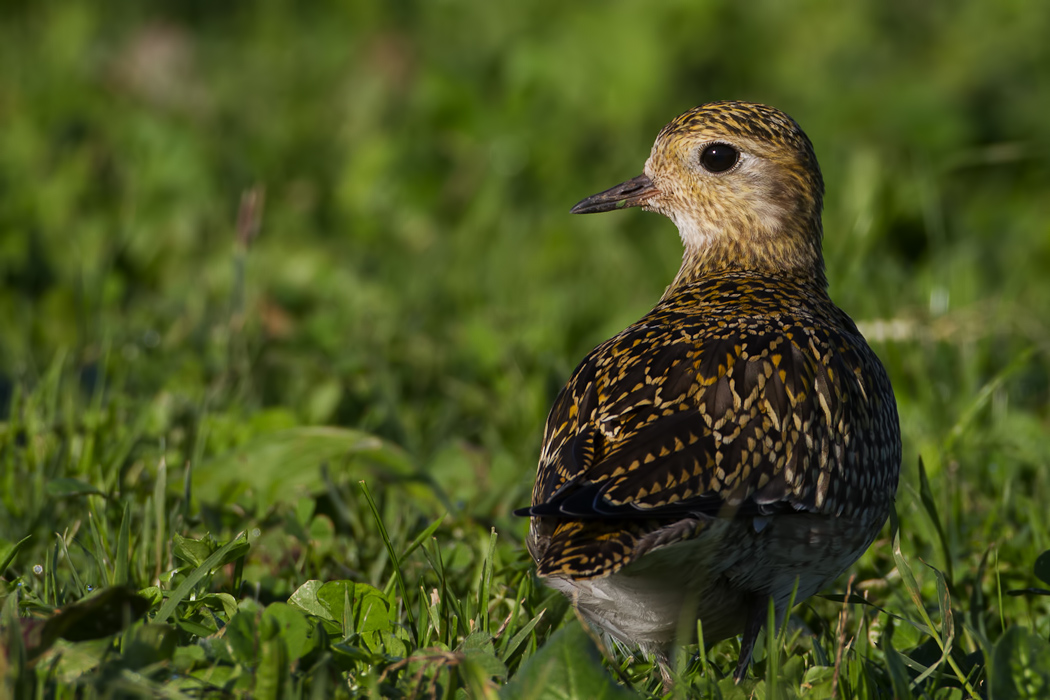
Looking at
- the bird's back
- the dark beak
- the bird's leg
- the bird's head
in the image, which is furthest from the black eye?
the bird's leg

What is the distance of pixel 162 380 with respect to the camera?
225 inches

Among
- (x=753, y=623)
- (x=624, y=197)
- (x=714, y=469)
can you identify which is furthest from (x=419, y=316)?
(x=714, y=469)

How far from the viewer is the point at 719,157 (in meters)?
4.69

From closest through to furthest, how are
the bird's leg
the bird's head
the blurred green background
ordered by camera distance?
the bird's leg
the bird's head
the blurred green background

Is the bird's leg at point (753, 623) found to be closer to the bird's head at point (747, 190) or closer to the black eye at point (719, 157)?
the bird's head at point (747, 190)

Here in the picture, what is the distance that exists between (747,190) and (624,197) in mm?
478

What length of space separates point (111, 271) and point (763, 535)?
4499mm

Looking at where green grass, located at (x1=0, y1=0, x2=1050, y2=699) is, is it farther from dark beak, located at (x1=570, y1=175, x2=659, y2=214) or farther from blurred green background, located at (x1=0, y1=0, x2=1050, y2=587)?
dark beak, located at (x1=570, y1=175, x2=659, y2=214)


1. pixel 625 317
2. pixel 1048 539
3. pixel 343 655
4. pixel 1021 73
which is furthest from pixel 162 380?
pixel 1021 73

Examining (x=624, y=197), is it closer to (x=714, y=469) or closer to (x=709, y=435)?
(x=709, y=435)

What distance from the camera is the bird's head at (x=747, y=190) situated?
4652 millimetres

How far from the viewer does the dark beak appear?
192 inches

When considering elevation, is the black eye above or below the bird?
above

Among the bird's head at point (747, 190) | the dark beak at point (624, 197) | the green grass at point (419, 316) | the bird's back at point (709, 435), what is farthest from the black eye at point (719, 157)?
the green grass at point (419, 316)
